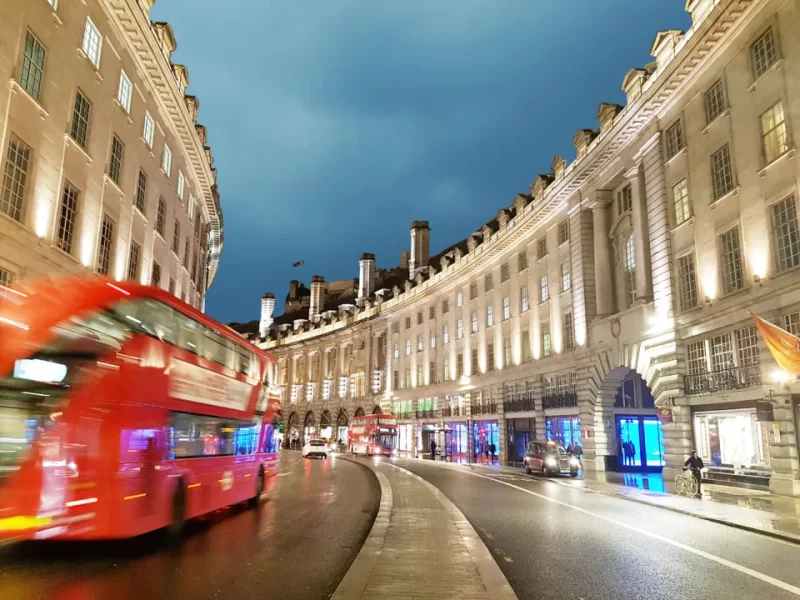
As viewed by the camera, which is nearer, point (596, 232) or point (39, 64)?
point (39, 64)

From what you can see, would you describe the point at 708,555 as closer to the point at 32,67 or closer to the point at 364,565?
the point at 364,565

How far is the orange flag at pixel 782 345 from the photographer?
17.8m

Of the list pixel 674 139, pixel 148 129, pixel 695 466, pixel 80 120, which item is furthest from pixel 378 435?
pixel 80 120

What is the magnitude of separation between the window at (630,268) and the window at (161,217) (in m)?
22.8

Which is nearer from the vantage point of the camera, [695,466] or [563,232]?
[695,466]

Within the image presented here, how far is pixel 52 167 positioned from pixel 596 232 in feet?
84.3

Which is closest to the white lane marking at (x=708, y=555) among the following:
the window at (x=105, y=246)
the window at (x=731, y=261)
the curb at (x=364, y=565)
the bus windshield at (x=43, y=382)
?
the curb at (x=364, y=565)

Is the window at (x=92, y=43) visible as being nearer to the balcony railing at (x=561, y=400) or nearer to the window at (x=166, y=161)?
the window at (x=166, y=161)

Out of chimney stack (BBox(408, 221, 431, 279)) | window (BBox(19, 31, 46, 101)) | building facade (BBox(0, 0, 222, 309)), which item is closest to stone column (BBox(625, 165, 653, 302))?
building facade (BBox(0, 0, 222, 309))

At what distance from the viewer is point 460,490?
21375 millimetres

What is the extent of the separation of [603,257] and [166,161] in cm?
2272

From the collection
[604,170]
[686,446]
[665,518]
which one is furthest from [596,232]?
[665,518]

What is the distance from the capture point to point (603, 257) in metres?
33.0

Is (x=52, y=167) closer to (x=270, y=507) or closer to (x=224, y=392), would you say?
(x=224, y=392)
